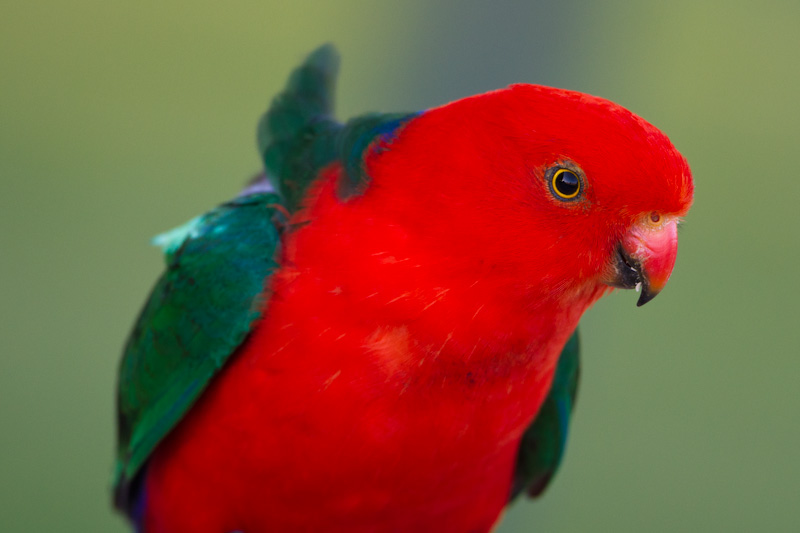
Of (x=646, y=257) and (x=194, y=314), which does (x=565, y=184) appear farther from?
(x=194, y=314)

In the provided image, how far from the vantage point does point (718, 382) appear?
2678mm

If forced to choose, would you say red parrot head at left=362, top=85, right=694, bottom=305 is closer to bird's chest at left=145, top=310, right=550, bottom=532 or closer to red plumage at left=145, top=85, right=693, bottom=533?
red plumage at left=145, top=85, right=693, bottom=533

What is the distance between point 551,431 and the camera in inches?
44.6

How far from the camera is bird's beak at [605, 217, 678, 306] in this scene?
29.4 inches

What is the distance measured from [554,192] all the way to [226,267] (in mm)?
395

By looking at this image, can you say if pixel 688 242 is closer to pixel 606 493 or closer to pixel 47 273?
pixel 606 493

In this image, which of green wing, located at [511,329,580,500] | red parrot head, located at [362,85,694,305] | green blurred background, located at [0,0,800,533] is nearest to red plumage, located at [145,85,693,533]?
red parrot head, located at [362,85,694,305]

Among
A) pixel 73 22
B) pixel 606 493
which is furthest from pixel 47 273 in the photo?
pixel 606 493

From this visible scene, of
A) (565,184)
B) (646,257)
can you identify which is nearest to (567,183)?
(565,184)

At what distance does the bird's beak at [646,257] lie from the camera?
746mm

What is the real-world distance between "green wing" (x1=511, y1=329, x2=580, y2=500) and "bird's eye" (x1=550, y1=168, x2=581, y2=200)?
369 mm

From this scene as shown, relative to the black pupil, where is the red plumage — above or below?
below

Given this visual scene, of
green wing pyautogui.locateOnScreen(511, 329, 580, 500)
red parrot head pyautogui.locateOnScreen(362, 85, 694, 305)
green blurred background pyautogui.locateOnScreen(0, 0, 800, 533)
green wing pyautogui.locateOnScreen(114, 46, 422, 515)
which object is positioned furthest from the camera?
green blurred background pyautogui.locateOnScreen(0, 0, 800, 533)

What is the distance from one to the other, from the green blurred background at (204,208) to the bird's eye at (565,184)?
159 cm
